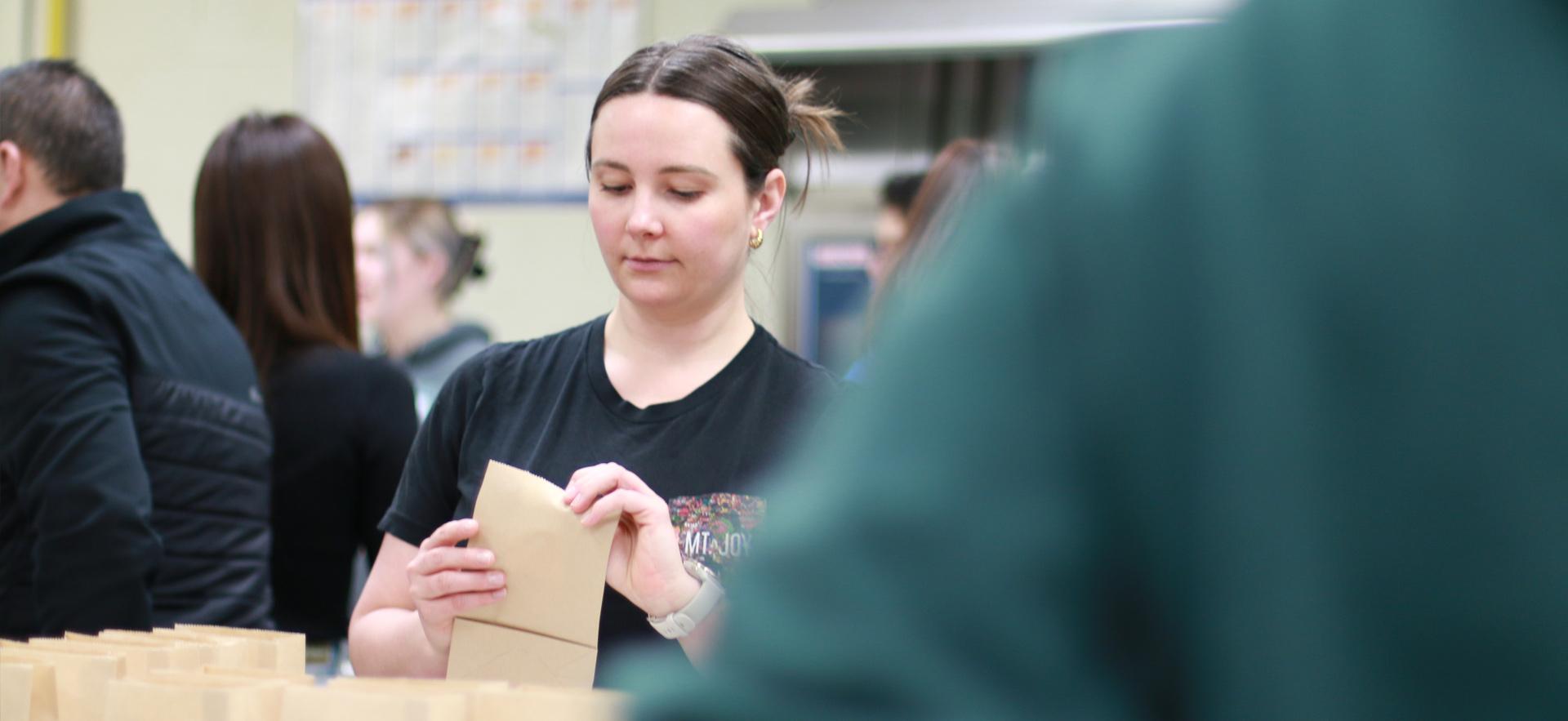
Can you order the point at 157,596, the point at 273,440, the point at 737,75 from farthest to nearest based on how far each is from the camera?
the point at 273,440
the point at 157,596
the point at 737,75

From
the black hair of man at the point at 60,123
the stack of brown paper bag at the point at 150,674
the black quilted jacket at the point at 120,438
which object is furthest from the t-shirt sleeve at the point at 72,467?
the stack of brown paper bag at the point at 150,674

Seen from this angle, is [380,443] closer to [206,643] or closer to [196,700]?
[206,643]

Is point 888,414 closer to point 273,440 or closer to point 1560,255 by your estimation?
point 1560,255

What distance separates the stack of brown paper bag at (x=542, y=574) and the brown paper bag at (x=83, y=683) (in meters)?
0.31

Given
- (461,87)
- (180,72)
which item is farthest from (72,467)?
(180,72)

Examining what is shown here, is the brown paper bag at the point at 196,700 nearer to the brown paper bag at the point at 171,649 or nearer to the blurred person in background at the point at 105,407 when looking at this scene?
the brown paper bag at the point at 171,649

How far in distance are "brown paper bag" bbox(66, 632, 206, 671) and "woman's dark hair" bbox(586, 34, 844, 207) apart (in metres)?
0.62

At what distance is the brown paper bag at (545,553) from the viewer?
3.82 ft

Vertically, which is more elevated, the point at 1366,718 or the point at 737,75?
the point at 737,75

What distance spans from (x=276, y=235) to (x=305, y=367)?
207 mm

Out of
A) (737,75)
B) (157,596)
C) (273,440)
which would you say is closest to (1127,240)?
(737,75)

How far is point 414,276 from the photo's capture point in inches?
127

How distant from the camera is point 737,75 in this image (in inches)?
54.8

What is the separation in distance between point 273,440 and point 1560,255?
2.09 meters
